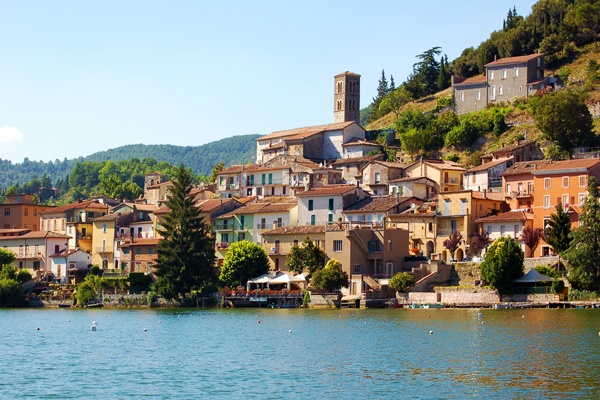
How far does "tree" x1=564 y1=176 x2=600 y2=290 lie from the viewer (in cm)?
5788

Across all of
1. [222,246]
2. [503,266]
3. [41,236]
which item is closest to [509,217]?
[503,266]

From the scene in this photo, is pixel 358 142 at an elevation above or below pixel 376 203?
above

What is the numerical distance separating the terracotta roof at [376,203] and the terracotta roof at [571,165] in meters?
13.9

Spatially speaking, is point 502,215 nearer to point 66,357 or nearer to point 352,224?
point 352,224

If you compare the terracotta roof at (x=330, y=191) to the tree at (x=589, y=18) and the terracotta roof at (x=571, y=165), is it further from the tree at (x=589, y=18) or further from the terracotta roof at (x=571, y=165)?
the tree at (x=589, y=18)

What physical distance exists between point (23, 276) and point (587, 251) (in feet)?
205

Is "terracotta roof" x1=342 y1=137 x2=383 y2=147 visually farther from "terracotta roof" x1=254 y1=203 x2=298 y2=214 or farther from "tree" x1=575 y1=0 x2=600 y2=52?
"tree" x1=575 y1=0 x2=600 y2=52

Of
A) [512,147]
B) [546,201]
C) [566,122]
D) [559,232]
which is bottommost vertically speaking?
[559,232]

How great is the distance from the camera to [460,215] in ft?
244

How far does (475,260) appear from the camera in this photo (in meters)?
68.8

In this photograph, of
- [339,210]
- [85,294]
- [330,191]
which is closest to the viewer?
[339,210]

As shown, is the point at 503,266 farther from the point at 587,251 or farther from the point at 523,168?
the point at 523,168

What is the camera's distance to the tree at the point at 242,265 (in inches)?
2931

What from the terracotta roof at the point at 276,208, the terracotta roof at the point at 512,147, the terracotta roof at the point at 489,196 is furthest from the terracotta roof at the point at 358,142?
the terracotta roof at the point at 489,196
